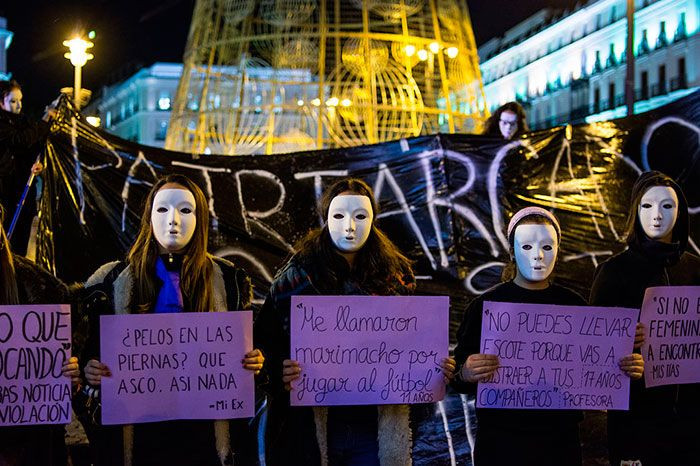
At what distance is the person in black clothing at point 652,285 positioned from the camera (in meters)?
4.10

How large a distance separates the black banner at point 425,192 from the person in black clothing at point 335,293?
1865 millimetres

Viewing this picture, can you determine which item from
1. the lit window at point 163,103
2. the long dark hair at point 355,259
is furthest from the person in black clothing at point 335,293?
the lit window at point 163,103

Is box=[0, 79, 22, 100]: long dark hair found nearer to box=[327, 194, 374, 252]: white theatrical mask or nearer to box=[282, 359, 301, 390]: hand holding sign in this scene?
box=[327, 194, 374, 252]: white theatrical mask

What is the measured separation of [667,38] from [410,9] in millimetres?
42438

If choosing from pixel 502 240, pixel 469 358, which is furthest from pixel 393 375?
pixel 502 240

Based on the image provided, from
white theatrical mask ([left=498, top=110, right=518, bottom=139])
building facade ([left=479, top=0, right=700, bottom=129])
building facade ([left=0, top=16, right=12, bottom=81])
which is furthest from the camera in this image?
building facade ([left=0, top=16, right=12, bottom=81])

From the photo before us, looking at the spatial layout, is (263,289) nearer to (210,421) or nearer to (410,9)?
(210,421)

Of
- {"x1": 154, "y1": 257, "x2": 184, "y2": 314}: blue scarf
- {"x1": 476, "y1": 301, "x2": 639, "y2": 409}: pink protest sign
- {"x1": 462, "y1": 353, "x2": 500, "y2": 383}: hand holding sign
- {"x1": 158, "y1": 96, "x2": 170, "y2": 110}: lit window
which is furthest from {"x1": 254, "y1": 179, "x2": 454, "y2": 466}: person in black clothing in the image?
{"x1": 158, "y1": 96, "x2": 170, "y2": 110}: lit window

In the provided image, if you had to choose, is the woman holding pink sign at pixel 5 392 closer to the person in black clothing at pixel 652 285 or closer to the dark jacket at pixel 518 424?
the dark jacket at pixel 518 424

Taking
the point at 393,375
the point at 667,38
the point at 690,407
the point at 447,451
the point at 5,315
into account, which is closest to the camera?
the point at 5,315

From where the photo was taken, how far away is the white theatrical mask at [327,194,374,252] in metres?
3.94

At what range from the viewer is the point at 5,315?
357 cm

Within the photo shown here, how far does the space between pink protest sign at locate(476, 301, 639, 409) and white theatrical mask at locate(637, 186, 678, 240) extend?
0.58 metres

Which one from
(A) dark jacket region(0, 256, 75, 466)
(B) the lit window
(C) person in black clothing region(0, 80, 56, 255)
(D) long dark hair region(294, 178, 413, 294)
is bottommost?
(A) dark jacket region(0, 256, 75, 466)
